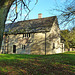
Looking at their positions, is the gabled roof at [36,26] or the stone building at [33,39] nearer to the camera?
the stone building at [33,39]

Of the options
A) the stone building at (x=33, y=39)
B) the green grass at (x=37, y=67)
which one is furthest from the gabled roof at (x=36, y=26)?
the green grass at (x=37, y=67)

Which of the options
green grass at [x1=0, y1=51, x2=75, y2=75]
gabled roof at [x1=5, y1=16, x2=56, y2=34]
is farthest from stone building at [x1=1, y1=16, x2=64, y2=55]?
green grass at [x1=0, y1=51, x2=75, y2=75]

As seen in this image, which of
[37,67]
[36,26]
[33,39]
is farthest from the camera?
[36,26]

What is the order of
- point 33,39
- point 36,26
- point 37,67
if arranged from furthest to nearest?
1. point 36,26
2. point 33,39
3. point 37,67

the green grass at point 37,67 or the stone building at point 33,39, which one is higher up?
the stone building at point 33,39

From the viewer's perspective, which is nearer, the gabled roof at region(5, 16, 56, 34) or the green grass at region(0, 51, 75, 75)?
the green grass at region(0, 51, 75, 75)

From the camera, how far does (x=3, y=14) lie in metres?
2.83

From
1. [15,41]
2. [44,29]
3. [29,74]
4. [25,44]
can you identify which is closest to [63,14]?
[29,74]

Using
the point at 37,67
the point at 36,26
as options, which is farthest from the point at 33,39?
the point at 37,67

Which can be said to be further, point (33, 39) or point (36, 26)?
point (36, 26)

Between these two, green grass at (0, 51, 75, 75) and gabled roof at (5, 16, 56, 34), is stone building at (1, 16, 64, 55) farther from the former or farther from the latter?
green grass at (0, 51, 75, 75)

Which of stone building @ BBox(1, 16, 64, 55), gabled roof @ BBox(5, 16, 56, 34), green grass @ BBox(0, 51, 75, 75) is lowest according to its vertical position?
green grass @ BBox(0, 51, 75, 75)

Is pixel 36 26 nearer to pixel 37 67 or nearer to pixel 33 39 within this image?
pixel 33 39

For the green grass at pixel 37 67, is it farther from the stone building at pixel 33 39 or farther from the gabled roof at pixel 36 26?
the gabled roof at pixel 36 26
